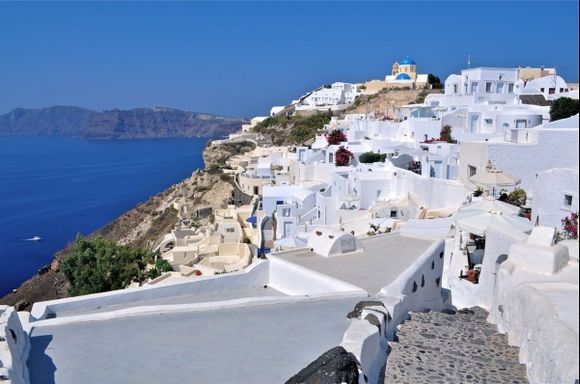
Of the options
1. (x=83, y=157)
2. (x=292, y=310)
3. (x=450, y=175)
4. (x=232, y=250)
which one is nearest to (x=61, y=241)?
(x=232, y=250)

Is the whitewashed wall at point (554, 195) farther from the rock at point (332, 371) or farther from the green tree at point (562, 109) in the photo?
the green tree at point (562, 109)

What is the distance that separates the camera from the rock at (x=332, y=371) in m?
5.14

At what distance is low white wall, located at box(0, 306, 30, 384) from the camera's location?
5290 mm

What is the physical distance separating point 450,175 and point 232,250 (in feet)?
A: 38.8

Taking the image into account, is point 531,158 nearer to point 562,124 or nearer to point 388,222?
point 562,124

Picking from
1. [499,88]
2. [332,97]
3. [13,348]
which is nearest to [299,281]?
[13,348]

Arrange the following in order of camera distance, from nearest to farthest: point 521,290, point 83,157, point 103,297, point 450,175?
point 521,290 < point 103,297 < point 450,175 < point 83,157

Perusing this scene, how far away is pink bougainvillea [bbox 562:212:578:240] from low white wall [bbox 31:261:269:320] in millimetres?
6637

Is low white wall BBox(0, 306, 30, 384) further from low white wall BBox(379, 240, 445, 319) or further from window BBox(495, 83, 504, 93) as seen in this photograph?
window BBox(495, 83, 504, 93)

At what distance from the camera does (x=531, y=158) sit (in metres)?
19.0

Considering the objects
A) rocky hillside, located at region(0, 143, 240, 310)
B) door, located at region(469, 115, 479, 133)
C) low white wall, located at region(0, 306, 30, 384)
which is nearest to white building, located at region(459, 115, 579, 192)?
door, located at region(469, 115, 479, 133)

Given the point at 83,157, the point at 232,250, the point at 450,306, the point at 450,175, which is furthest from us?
the point at 83,157

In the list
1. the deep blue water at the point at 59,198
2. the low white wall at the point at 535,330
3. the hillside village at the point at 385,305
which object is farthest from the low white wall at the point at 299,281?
the deep blue water at the point at 59,198

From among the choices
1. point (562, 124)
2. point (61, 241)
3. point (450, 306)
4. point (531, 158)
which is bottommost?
point (61, 241)
